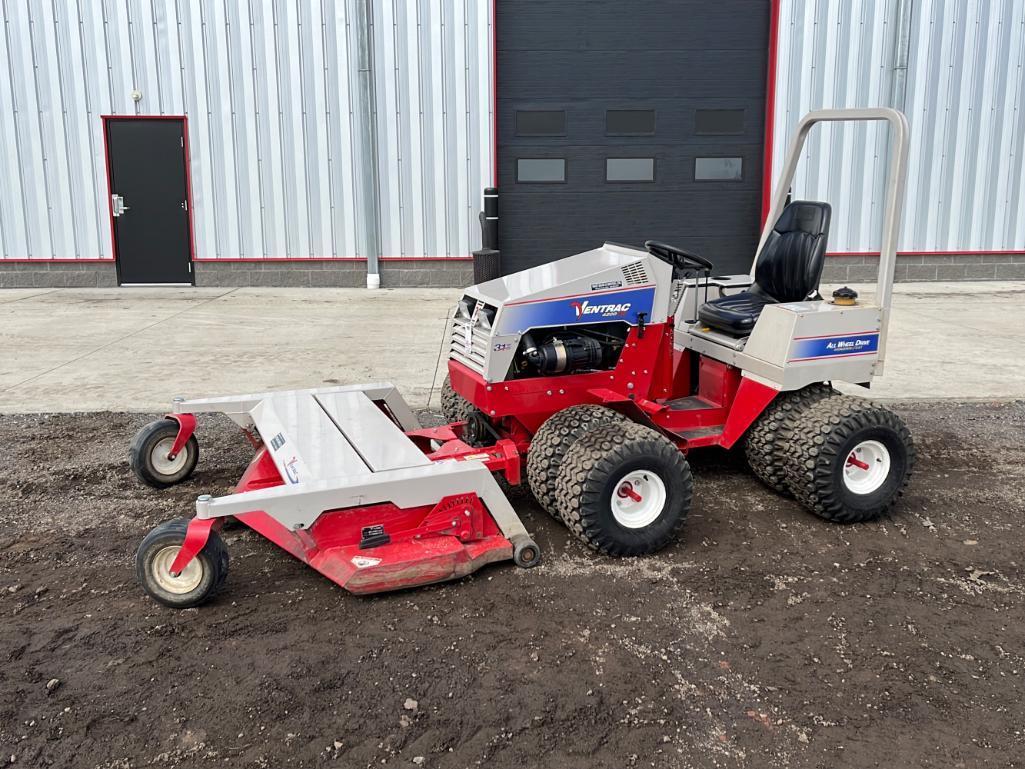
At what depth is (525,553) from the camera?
12.8ft

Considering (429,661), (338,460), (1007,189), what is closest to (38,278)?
(338,460)

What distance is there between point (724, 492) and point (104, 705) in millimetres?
3190

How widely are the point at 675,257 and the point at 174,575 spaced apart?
9.15 feet

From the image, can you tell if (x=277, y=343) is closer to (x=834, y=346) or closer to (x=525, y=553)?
(x=525, y=553)

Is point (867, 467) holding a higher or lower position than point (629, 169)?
lower

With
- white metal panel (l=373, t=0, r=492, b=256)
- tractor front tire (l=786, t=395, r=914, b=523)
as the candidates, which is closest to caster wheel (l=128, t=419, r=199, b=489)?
tractor front tire (l=786, t=395, r=914, b=523)

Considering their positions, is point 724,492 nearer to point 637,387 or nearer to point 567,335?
point 637,387

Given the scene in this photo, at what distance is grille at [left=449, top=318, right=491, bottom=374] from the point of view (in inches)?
Result: 171

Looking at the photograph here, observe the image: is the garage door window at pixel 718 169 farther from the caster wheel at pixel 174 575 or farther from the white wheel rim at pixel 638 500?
the caster wheel at pixel 174 575

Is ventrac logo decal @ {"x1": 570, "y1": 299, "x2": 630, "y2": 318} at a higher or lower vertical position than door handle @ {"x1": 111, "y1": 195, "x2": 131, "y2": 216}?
lower

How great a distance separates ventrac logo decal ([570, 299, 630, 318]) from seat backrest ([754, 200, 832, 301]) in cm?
126

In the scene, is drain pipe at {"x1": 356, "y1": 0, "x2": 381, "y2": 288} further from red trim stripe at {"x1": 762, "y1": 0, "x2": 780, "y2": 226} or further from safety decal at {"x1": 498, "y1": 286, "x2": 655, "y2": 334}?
safety decal at {"x1": 498, "y1": 286, "x2": 655, "y2": 334}

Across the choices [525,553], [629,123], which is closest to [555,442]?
[525,553]

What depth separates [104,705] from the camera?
9.67ft
